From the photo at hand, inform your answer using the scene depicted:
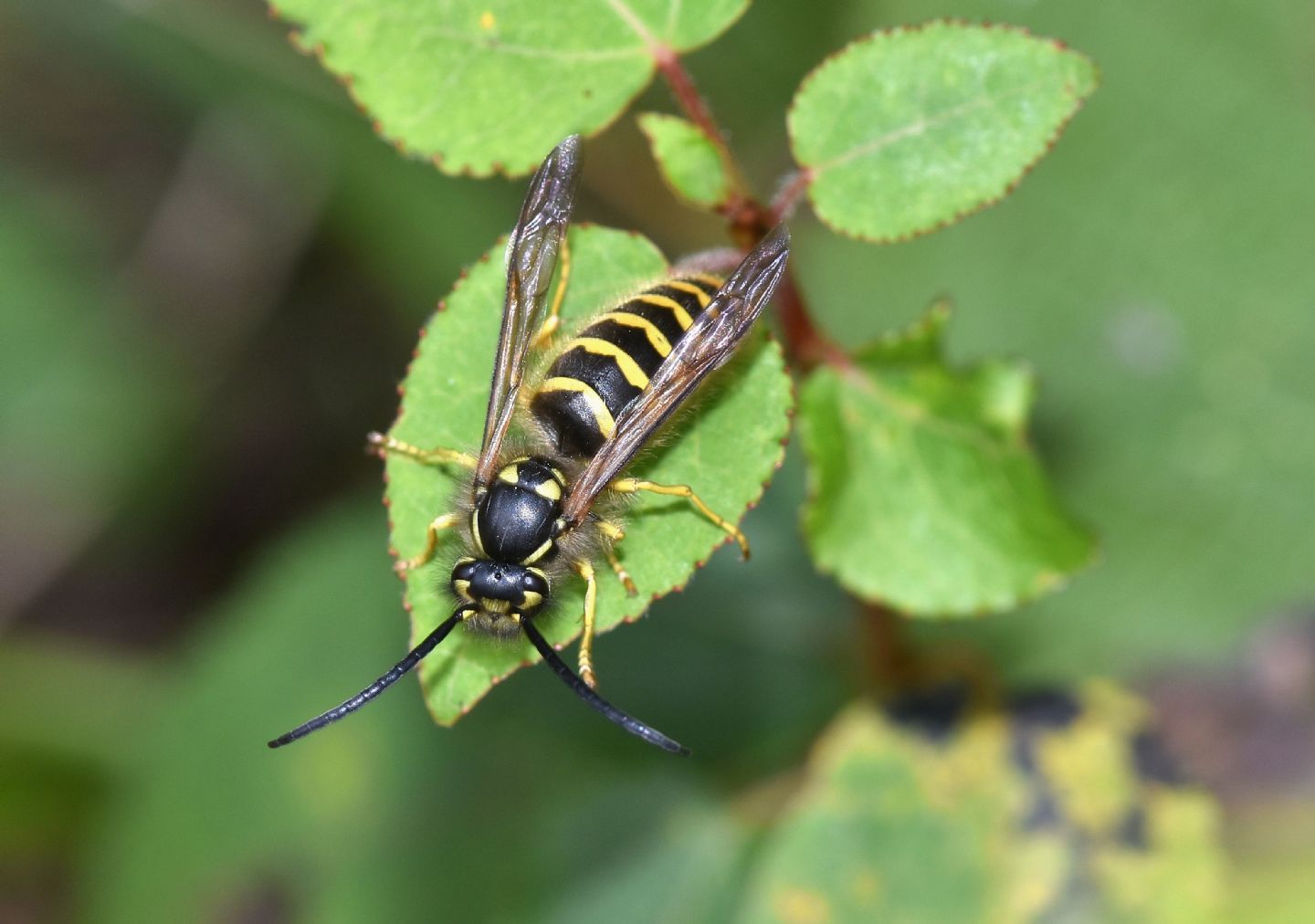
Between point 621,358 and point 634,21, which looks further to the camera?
point 621,358

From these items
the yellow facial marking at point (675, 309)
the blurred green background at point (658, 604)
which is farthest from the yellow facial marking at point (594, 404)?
the blurred green background at point (658, 604)

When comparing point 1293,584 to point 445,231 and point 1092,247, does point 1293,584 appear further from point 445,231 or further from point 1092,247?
point 445,231

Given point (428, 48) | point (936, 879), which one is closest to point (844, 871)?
point (936, 879)

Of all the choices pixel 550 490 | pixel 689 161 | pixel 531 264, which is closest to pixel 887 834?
pixel 550 490

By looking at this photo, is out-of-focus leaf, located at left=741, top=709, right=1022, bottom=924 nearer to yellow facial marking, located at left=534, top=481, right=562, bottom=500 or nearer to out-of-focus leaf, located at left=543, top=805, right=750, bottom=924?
out-of-focus leaf, located at left=543, top=805, right=750, bottom=924

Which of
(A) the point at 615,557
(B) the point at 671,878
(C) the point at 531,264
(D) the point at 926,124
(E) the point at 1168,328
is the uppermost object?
(D) the point at 926,124

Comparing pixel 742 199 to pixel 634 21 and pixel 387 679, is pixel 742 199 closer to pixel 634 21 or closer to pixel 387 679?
pixel 634 21

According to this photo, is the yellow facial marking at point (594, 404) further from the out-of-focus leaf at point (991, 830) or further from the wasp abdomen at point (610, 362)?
the out-of-focus leaf at point (991, 830)
